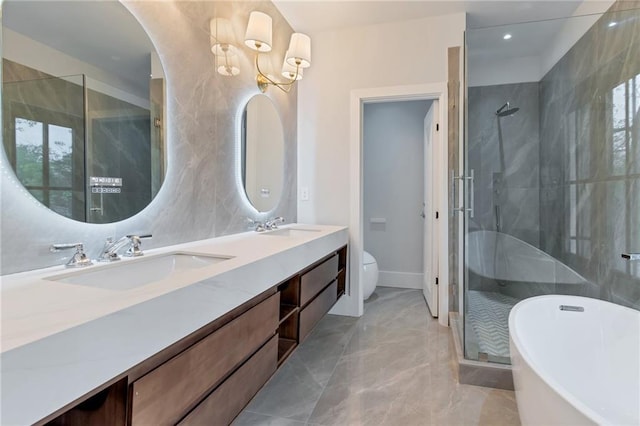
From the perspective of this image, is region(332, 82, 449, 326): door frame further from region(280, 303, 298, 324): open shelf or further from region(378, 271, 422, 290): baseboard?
region(280, 303, 298, 324): open shelf

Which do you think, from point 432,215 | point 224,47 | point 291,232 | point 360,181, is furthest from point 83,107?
point 432,215

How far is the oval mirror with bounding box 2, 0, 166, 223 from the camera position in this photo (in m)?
1.05

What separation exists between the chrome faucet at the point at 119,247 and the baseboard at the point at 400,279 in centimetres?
326

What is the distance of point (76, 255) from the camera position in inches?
45.8

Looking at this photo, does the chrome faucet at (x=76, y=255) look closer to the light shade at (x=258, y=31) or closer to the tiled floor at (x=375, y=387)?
the tiled floor at (x=375, y=387)

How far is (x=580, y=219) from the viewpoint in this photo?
2.73 metres

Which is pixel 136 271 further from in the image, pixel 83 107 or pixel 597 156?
pixel 597 156

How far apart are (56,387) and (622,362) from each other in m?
2.13

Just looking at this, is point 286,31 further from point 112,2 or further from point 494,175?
point 494,175

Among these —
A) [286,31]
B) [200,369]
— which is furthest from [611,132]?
[200,369]

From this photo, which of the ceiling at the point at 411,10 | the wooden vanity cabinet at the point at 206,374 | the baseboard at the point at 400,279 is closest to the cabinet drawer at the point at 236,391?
the wooden vanity cabinet at the point at 206,374

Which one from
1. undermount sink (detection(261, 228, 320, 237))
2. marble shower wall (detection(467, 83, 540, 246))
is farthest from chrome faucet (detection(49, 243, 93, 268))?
marble shower wall (detection(467, 83, 540, 246))

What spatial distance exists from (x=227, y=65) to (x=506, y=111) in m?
2.85

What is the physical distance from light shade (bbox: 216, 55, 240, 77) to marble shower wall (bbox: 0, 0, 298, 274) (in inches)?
1.8
